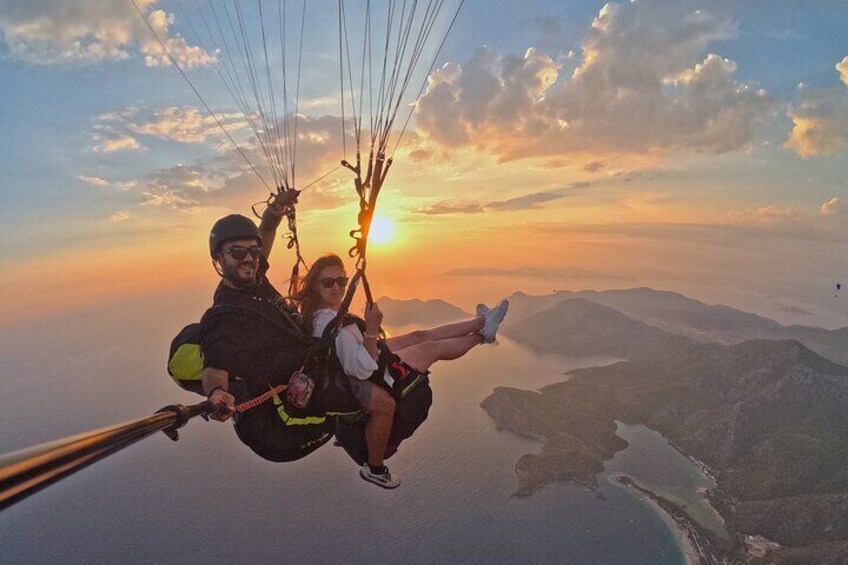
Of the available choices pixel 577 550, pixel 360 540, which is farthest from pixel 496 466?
pixel 360 540

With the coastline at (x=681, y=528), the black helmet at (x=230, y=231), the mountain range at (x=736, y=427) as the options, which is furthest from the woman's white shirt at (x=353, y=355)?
the mountain range at (x=736, y=427)

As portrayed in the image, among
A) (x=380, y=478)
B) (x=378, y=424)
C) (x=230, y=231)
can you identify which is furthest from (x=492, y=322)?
(x=230, y=231)

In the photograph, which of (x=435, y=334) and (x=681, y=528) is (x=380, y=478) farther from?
(x=681, y=528)

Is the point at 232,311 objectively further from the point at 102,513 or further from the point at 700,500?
the point at 102,513

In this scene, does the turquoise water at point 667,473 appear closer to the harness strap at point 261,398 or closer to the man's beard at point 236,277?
the harness strap at point 261,398

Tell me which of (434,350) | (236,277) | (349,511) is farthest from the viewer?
(349,511)

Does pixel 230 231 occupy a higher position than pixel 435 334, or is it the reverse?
pixel 230 231
